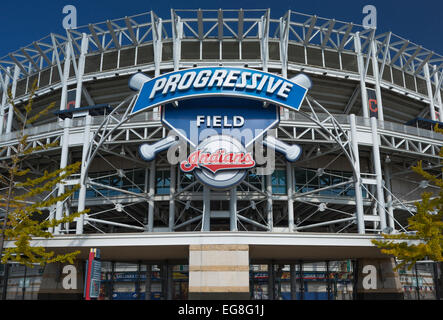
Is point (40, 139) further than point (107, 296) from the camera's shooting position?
No

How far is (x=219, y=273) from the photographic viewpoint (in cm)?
1920

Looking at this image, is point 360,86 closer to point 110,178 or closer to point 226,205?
point 226,205

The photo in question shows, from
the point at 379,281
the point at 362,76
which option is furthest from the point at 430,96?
the point at 379,281

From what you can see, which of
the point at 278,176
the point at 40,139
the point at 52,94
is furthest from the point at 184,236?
the point at 52,94

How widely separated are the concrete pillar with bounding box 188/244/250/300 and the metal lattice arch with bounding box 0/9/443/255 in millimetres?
9419

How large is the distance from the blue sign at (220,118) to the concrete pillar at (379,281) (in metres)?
10.7

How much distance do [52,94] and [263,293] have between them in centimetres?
2892

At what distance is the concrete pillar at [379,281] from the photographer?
22.8 metres

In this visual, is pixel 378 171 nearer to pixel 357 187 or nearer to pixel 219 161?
pixel 357 187

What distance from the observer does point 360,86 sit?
3506 cm

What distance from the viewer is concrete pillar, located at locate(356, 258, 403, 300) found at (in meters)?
22.8

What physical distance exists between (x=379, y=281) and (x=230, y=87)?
48.6ft

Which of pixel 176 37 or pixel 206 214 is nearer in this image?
pixel 206 214

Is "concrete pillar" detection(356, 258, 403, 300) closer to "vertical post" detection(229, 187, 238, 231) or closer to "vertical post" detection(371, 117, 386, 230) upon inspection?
"vertical post" detection(371, 117, 386, 230)
